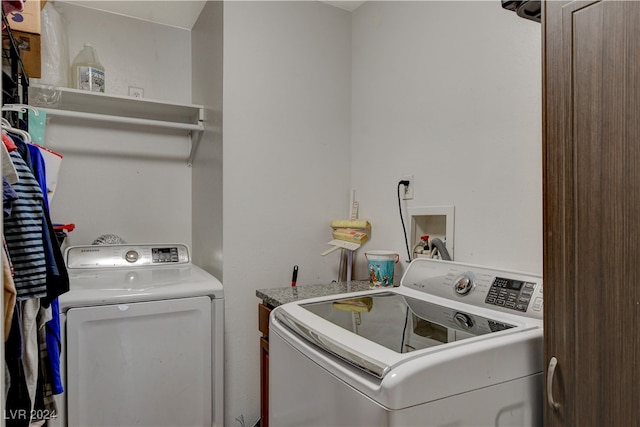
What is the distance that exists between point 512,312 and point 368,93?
1.43m

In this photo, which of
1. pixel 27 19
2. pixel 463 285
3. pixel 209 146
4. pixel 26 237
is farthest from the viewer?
pixel 209 146

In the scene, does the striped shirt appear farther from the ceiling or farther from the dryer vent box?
the ceiling

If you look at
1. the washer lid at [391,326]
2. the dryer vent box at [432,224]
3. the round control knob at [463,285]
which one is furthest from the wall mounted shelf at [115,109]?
the round control knob at [463,285]

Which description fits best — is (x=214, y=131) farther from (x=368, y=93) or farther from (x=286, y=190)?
(x=368, y=93)

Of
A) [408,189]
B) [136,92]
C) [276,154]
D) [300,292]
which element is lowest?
[300,292]

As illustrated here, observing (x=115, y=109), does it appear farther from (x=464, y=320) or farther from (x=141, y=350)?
(x=464, y=320)

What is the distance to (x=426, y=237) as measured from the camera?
178 centimetres

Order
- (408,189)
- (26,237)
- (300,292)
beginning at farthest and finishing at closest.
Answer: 1. (408,189)
2. (300,292)
3. (26,237)

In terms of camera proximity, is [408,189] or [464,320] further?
[408,189]

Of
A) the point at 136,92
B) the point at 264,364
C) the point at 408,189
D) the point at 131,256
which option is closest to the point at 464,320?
the point at 408,189

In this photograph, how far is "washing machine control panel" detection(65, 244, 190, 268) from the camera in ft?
6.60

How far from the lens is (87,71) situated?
81.4 inches

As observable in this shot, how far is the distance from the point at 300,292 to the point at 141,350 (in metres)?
0.71

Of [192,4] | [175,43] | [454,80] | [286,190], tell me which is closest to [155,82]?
[175,43]
